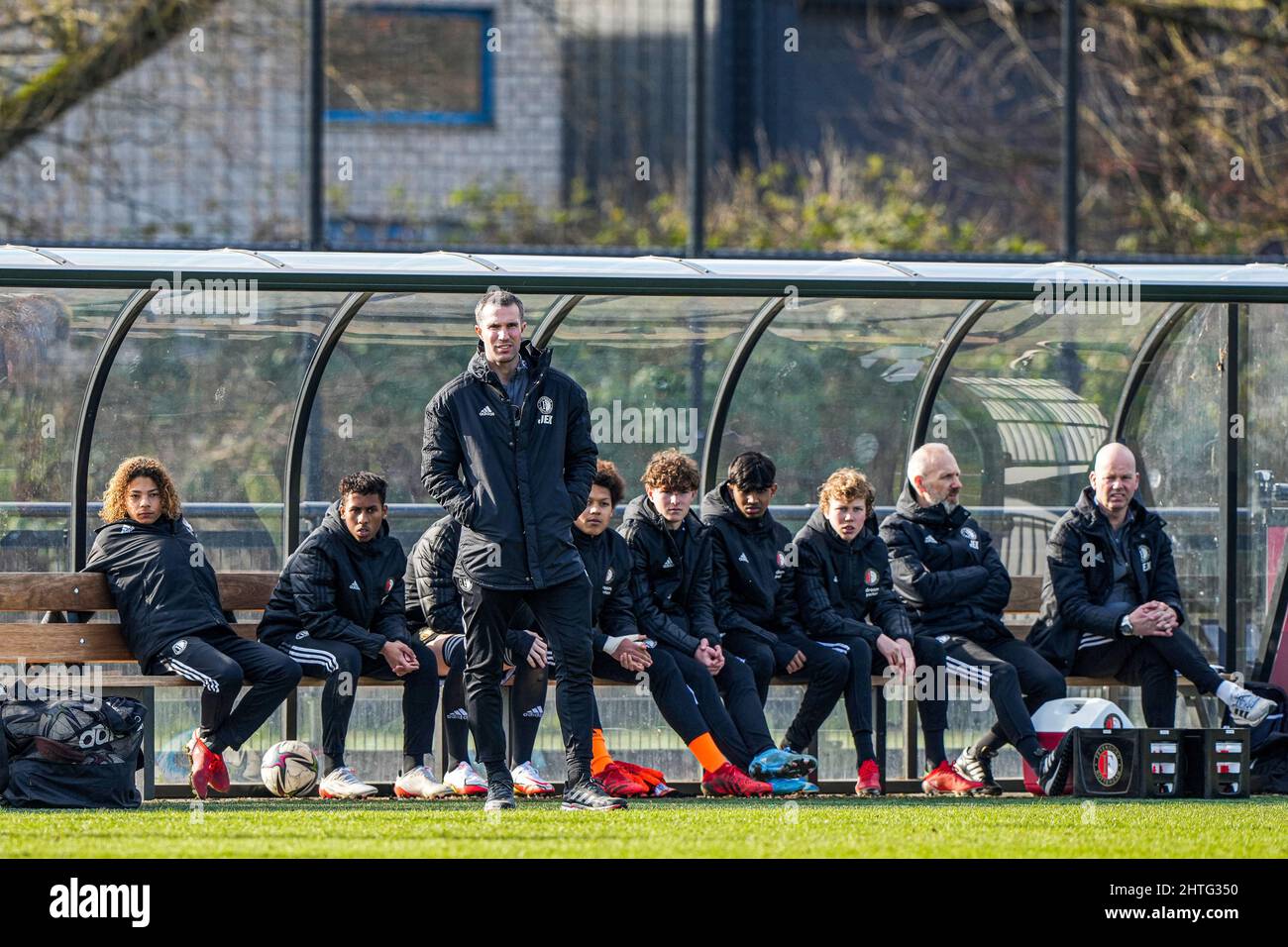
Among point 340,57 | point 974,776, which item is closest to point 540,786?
point 974,776

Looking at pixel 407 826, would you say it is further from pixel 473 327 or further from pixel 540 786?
pixel 473 327

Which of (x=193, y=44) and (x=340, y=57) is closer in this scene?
(x=193, y=44)

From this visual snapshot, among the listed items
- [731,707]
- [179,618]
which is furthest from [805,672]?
[179,618]

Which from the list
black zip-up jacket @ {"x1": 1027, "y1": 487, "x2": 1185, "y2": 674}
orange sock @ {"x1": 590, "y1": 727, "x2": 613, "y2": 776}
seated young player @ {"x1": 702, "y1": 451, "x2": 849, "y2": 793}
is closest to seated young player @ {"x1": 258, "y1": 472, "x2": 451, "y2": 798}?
orange sock @ {"x1": 590, "y1": 727, "x2": 613, "y2": 776}

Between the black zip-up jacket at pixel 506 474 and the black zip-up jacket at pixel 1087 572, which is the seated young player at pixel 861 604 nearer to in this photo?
the black zip-up jacket at pixel 1087 572

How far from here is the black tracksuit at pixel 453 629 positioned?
280 inches

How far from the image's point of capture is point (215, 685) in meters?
6.91

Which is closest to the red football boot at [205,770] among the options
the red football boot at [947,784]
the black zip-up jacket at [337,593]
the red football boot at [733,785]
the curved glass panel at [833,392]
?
the black zip-up jacket at [337,593]

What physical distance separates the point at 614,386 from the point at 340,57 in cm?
769

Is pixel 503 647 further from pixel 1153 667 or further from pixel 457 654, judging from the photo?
pixel 1153 667

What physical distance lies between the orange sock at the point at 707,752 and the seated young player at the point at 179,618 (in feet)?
4.73

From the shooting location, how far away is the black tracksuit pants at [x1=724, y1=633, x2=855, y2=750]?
7469 millimetres

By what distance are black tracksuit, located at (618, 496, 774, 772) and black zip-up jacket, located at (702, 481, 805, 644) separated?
0.25 feet

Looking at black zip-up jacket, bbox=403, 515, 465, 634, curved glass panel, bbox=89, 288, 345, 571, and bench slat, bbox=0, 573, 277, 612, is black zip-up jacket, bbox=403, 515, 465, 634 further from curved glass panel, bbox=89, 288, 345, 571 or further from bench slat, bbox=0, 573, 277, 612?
bench slat, bbox=0, 573, 277, 612
